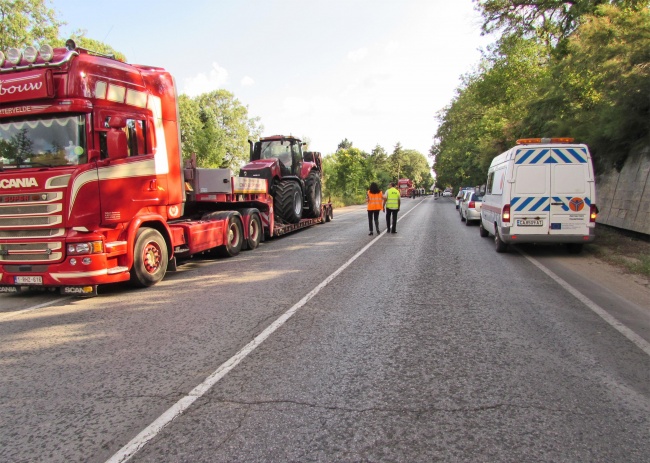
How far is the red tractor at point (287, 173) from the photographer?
14.4m

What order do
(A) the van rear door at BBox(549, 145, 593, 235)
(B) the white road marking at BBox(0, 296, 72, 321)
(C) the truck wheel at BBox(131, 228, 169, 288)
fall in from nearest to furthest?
(B) the white road marking at BBox(0, 296, 72, 321)
(C) the truck wheel at BBox(131, 228, 169, 288)
(A) the van rear door at BBox(549, 145, 593, 235)

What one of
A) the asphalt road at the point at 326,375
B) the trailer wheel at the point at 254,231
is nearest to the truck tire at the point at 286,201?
the trailer wheel at the point at 254,231

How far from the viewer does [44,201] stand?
6238 mm

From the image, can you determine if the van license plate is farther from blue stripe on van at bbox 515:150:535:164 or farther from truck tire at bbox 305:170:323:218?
truck tire at bbox 305:170:323:218

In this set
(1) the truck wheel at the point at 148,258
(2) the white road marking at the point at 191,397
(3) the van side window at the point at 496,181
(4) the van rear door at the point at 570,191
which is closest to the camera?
(2) the white road marking at the point at 191,397

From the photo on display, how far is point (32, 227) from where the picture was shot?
20.8 feet

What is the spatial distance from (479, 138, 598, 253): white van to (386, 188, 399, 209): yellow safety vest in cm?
489

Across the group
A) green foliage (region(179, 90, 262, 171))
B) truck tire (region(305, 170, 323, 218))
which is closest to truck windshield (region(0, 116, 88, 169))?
truck tire (region(305, 170, 323, 218))

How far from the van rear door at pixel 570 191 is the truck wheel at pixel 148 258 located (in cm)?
809

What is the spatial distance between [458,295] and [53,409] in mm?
5074

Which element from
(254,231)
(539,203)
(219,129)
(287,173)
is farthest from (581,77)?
(219,129)

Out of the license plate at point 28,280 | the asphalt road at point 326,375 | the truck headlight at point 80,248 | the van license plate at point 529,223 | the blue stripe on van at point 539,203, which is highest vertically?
the blue stripe on van at point 539,203

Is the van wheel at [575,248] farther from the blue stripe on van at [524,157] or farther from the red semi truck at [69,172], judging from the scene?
the red semi truck at [69,172]

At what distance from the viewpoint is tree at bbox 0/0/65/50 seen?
772 inches
